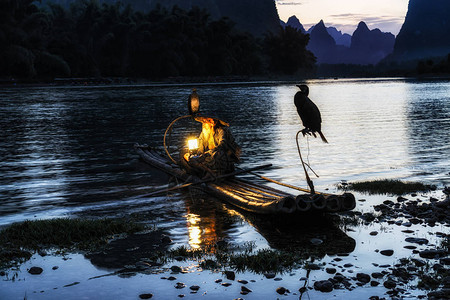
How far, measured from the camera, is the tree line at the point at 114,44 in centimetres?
10281

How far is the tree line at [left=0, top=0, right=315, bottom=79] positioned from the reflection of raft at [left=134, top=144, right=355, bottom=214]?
91.6 metres

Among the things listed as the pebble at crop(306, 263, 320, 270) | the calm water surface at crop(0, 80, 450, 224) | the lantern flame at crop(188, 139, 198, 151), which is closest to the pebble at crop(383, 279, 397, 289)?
the pebble at crop(306, 263, 320, 270)

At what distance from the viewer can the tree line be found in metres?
103

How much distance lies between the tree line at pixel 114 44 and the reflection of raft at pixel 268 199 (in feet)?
300

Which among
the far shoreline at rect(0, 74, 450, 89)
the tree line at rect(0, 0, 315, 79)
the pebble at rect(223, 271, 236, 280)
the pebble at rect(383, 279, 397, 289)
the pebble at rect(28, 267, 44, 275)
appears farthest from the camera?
the far shoreline at rect(0, 74, 450, 89)

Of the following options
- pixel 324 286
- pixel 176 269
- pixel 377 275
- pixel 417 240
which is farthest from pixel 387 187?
pixel 176 269

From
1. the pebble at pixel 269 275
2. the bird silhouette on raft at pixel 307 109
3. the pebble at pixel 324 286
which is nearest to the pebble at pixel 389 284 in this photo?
the pebble at pixel 324 286

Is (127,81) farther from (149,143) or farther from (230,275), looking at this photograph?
(230,275)

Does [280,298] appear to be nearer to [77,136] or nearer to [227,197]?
[227,197]

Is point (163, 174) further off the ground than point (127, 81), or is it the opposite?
point (127, 81)

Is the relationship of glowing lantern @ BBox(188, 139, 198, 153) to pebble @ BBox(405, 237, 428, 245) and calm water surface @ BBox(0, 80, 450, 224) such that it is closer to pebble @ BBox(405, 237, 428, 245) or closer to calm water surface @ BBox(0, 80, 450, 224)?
calm water surface @ BBox(0, 80, 450, 224)

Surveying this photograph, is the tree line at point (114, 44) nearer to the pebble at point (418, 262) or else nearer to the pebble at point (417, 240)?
the pebble at point (417, 240)

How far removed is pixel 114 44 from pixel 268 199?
121152mm

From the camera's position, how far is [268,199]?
1301cm
